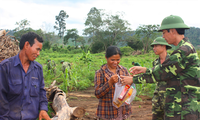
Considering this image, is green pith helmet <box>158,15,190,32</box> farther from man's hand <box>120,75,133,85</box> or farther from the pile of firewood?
the pile of firewood

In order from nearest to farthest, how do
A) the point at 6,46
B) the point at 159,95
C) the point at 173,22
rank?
the point at 173,22 < the point at 159,95 < the point at 6,46

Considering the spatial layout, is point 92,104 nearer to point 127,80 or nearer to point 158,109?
point 158,109

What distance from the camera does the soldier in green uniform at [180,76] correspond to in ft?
5.42

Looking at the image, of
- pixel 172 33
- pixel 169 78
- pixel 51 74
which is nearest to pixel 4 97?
pixel 169 78

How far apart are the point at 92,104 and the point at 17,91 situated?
3410 mm

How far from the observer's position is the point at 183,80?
1.68m

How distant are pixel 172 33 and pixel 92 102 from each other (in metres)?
3.86

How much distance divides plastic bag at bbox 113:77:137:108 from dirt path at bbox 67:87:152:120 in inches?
80.2

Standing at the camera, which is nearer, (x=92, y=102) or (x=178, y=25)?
(x=178, y=25)

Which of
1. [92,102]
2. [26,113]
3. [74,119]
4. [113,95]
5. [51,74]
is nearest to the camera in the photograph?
[26,113]

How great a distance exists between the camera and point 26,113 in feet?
5.82

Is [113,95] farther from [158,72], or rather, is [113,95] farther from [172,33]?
[172,33]

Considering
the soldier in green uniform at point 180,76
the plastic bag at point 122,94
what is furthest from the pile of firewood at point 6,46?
the soldier in green uniform at point 180,76

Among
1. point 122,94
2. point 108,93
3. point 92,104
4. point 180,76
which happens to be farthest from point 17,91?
point 92,104
